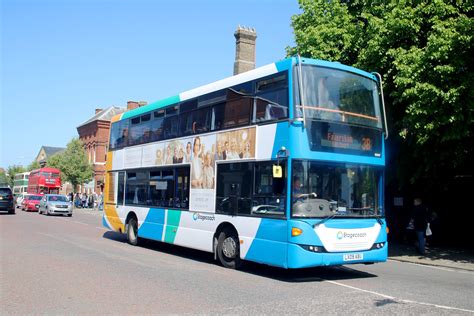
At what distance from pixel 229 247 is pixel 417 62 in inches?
277

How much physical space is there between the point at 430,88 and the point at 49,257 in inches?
415

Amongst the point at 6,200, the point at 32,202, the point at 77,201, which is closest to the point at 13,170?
the point at 77,201

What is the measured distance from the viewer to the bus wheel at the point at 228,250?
35.4 ft

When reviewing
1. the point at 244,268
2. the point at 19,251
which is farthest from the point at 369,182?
the point at 19,251

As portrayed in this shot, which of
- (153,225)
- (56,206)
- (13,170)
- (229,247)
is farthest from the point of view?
(13,170)

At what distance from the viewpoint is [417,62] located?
1288 centimetres

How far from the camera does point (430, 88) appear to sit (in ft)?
40.7

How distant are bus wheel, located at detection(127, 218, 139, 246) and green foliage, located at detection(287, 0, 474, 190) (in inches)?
334

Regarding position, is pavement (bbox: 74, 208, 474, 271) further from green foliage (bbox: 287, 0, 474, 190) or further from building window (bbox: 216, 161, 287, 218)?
building window (bbox: 216, 161, 287, 218)

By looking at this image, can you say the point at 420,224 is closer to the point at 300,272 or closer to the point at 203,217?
the point at 300,272

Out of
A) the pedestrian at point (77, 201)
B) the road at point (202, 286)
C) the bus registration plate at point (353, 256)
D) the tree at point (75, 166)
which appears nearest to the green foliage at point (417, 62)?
the road at point (202, 286)

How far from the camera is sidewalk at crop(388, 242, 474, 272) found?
13.4 meters

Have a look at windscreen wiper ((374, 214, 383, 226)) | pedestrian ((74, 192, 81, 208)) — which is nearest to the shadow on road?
windscreen wiper ((374, 214, 383, 226))

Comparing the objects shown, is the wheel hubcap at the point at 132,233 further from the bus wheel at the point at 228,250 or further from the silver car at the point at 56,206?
the silver car at the point at 56,206
